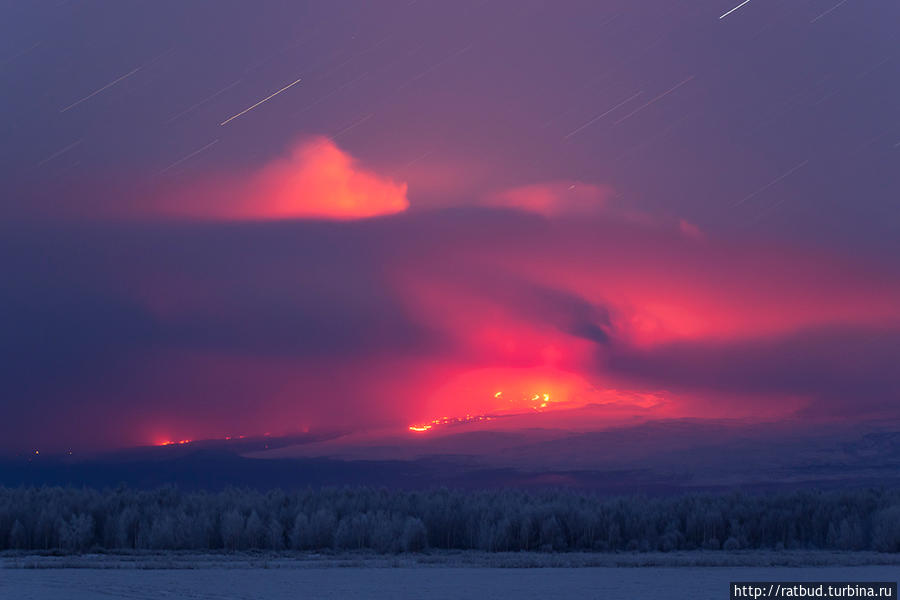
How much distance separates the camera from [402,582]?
25391 mm

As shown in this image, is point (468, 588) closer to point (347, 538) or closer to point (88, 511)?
point (347, 538)

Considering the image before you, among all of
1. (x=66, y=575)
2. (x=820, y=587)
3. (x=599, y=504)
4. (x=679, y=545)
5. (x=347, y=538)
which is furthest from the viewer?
(x=599, y=504)

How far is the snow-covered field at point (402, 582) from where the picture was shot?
2298 centimetres

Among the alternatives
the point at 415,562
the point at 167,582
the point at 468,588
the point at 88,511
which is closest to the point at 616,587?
the point at 468,588

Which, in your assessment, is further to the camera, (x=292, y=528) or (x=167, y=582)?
(x=292, y=528)

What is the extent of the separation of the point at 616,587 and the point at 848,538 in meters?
15.8

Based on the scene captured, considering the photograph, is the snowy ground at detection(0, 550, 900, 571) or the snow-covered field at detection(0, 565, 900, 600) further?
the snowy ground at detection(0, 550, 900, 571)

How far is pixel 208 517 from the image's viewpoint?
38.8 metres

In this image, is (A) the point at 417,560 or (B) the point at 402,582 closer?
(B) the point at 402,582

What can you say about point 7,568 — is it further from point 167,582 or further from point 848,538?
point 848,538

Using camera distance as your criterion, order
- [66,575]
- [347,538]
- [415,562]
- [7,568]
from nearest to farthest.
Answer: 1. [66,575]
2. [7,568]
3. [415,562]
4. [347,538]

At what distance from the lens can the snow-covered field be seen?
75.4 feet

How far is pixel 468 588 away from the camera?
2430cm

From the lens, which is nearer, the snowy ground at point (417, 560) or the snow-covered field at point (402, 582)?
the snow-covered field at point (402, 582)
